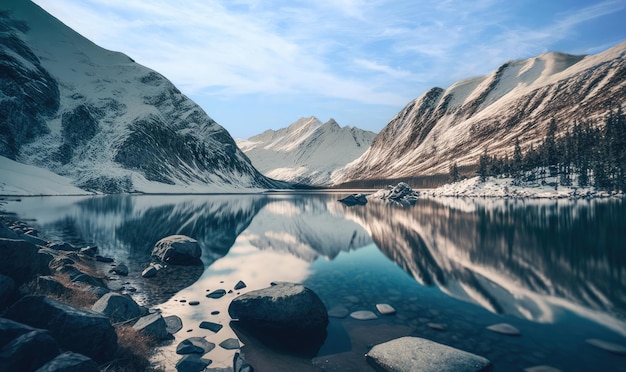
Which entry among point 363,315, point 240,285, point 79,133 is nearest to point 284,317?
point 363,315

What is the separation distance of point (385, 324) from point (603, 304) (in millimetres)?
10289

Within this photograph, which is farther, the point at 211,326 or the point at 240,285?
the point at 240,285

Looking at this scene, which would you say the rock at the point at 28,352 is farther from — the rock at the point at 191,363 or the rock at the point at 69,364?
the rock at the point at 191,363

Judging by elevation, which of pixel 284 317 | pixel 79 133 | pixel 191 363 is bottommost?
pixel 191 363

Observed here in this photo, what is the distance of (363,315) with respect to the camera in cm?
1408

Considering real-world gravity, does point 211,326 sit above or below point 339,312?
above

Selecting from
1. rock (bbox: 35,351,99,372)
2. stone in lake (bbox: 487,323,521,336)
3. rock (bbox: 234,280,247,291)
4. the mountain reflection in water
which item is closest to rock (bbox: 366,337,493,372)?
stone in lake (bbox: 487,323,521,336)

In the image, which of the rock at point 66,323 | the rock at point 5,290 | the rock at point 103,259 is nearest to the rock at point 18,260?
the rock at point 5,290

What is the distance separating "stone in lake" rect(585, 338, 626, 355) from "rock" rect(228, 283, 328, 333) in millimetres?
9449

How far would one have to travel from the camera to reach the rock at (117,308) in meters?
11.5

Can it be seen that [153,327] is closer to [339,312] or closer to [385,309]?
[339,312]

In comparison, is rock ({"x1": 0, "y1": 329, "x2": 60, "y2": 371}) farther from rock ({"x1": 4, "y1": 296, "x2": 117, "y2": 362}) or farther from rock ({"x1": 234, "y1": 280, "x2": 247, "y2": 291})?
rock ({"x1": 234, "y1": 280, "x2": 247, "y2": 291})

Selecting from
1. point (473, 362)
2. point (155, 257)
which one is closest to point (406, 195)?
point (155, 257)

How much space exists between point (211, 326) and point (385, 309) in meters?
7.52
